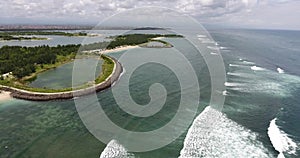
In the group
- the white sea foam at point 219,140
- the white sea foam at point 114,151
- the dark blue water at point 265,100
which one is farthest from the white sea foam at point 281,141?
the white sea foam at point 114,151

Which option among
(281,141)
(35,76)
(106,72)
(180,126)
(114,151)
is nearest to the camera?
(114,151)

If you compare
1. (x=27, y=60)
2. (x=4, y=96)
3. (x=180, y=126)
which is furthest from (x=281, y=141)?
(x=27, y=60)

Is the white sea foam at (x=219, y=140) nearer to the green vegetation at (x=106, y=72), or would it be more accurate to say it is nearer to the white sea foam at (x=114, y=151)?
the white sea foam at (x=114, y=151)

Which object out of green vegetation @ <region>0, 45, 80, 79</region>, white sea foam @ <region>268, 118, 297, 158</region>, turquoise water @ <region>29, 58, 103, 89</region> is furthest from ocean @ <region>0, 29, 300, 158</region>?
green vegetation @ <region>0, 45, 80, 79</region>

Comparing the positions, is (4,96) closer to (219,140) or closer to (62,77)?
(62,77)

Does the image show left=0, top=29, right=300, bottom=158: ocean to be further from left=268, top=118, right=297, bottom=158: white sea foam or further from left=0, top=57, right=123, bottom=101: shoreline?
left=0, top=57, right=123, bottom=101: shoreline

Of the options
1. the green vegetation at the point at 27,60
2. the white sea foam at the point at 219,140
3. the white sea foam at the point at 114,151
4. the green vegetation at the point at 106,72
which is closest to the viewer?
the white sea foam at the point at 114,151

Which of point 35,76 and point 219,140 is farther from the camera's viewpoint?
point 35,76

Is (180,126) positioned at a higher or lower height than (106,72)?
lower
